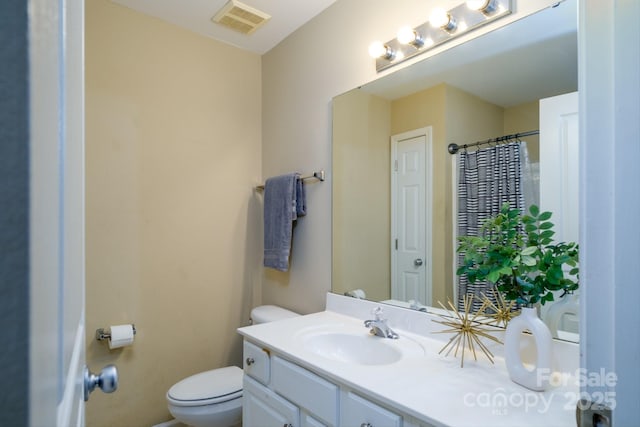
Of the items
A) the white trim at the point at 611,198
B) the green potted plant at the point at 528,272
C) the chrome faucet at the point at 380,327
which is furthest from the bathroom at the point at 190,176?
the white trim at the point at 611,198

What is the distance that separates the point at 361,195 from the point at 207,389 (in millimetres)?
1275

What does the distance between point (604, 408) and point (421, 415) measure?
1.56ft

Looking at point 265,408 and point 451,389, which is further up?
point 451,389

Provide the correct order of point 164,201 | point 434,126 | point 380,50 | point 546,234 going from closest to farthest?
1. point 546,234
2. point 434,126
3. point 380,50
4. point 164,201

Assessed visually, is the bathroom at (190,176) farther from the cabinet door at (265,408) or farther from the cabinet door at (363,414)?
the cabinet door at (363,414)

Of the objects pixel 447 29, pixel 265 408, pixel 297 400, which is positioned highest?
pixel 447 29

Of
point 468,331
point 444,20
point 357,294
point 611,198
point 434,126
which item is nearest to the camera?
point 611,198

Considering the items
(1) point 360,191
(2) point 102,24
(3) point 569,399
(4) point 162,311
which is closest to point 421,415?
(3) point 569,399

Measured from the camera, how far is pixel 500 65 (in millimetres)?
1269

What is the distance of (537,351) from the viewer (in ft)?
3.21

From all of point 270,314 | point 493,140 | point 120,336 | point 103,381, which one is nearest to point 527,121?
point 493,140

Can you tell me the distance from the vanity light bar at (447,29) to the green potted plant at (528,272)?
0.72m

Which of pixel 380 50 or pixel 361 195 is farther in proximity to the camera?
pixel 361 195

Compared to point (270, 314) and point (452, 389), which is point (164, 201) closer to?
point (270, 314)
